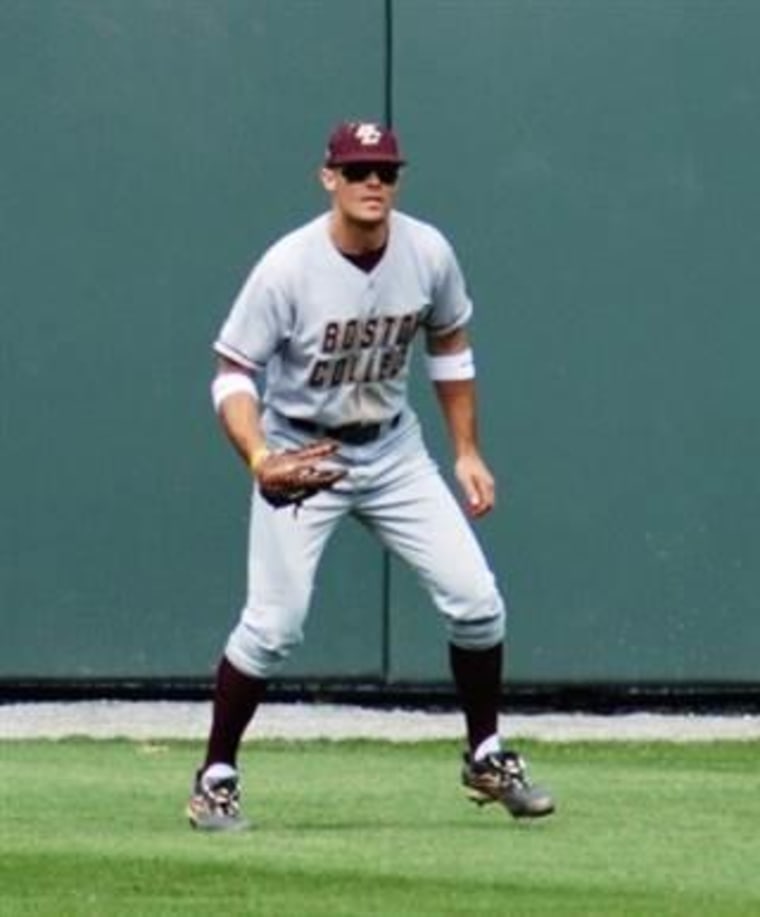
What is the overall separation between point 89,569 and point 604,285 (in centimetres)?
205

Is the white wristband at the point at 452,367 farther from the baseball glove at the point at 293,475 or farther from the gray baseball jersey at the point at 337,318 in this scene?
the baseball glove at the point at 293,475

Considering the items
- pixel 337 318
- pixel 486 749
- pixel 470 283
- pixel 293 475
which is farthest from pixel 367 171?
pixel 470 283

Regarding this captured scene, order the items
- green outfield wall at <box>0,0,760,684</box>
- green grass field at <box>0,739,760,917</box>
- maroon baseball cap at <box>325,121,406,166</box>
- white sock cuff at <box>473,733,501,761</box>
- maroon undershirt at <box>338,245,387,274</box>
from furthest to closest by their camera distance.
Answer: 1. green outfield wall at <box>0,0,760,684</box>
2. white sock cuff at <box>473,733,501,761</box>
3. maroon undershirt at <box>338,245,387,274</box>
4. maroon baseball cap at <box>325,121,406,166</box>
5. green grass field at <box>0,739,760,917</box>

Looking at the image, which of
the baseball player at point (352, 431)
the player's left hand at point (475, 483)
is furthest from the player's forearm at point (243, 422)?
the player's left hand at point (475, 483)

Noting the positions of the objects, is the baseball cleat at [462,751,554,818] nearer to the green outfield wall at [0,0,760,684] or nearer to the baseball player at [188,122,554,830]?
the baseball player at [188,122,554,830]

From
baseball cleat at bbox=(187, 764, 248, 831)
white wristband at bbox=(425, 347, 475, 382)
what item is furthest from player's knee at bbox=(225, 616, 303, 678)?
white wristband at bbox=(425, 347, 475, 382)

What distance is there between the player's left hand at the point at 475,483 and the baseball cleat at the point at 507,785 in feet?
2.17

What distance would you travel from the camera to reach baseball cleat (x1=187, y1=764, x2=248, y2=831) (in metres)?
11.2

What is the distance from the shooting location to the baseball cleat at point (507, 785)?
11391 millimetres

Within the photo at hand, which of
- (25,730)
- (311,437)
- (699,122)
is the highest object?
(699,122)

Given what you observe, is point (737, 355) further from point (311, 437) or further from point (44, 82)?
point (311, 437)

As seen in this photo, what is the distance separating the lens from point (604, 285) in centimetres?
1520

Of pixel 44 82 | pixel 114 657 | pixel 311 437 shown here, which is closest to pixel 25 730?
pixel 114 657

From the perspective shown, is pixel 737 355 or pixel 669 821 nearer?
pixel 669 821
